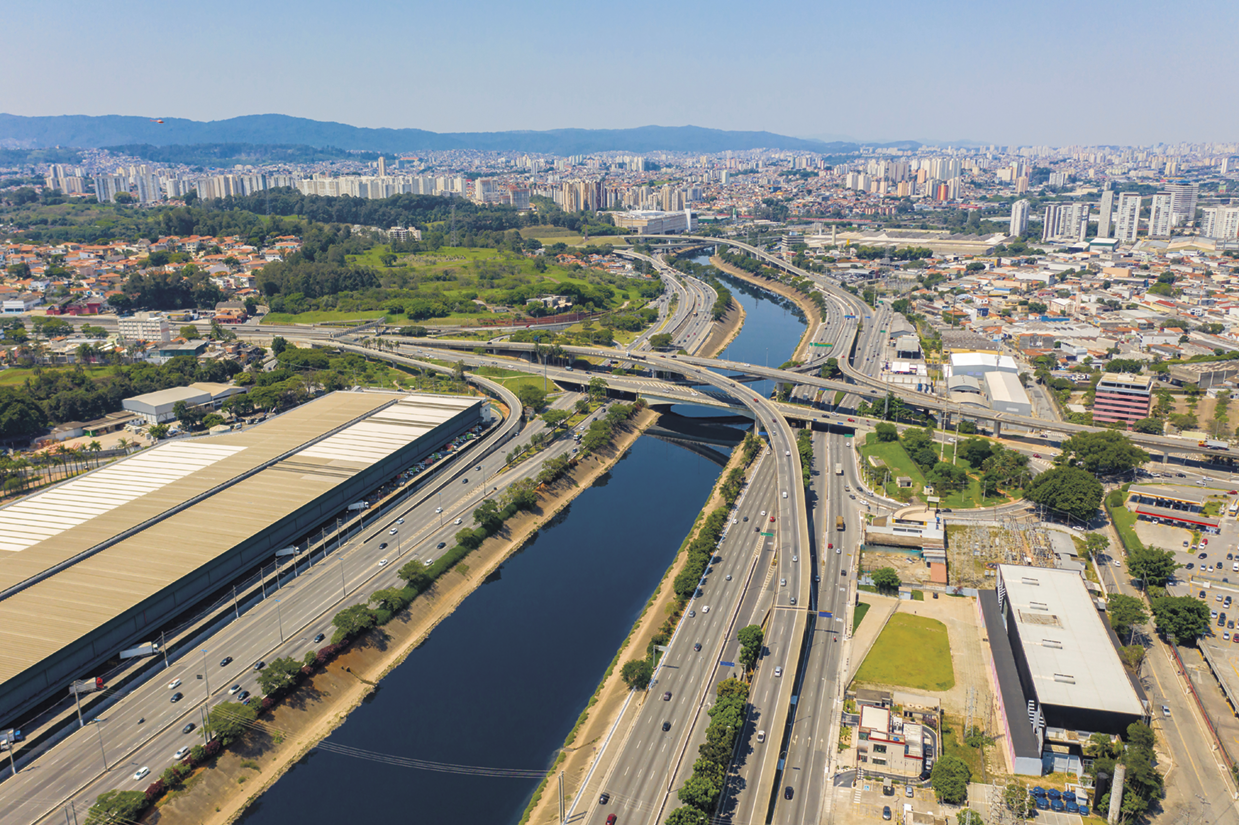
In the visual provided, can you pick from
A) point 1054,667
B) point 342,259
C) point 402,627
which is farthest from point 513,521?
point 342,259

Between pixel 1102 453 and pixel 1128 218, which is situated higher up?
pixel 1128 218

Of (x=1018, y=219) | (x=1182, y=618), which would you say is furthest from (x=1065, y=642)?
(x=1018, y=219)

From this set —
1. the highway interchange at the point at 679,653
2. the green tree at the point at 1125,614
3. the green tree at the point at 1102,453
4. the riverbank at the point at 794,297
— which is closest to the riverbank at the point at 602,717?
the highway interchange at the point at 679,653

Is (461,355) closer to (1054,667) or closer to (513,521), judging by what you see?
(513,521)

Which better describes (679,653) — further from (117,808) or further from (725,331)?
(725,331)

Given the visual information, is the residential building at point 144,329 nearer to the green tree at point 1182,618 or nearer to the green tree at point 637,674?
the green tree at point 637,674

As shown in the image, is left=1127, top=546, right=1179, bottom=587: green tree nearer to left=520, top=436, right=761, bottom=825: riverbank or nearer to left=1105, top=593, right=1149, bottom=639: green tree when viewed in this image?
left=1105, top=593, right=1149, bottom=639: green tree

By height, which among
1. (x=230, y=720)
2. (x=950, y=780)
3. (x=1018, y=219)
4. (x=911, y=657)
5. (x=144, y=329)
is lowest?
(x=911, y=657)

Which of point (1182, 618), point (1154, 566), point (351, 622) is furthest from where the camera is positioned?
point (1154, 566)
